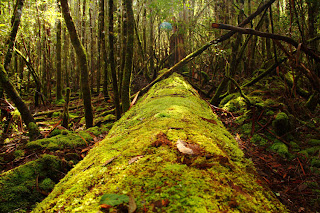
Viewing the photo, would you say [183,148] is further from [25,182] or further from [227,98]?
[227,98]

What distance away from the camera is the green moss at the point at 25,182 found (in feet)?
6.89

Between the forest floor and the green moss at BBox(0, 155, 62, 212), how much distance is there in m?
0.23

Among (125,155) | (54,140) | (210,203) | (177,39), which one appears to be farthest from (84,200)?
(177,39)

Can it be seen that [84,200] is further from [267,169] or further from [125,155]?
[267,169]

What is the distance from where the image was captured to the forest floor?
2.78m

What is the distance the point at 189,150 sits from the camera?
1.59 m

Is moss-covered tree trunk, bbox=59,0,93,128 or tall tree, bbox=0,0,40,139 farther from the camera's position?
moss-covered tree trunk, bbox=59,0,93,128

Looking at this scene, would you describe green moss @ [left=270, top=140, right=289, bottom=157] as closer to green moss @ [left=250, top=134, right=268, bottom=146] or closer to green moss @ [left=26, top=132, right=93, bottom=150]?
green moss @ [left=250, top=134, right=268, bottom=146]

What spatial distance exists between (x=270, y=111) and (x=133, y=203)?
5364 millimetres

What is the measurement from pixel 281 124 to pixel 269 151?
80 centimetres

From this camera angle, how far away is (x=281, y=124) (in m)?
4.58

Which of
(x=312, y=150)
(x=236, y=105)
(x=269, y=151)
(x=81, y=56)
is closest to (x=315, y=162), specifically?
(x=312, y=150)

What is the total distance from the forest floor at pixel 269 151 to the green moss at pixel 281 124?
0.13 meters

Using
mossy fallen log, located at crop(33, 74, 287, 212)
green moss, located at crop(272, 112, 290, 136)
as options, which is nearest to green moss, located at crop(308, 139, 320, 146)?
green moss, located at crop(272, 112, 290, 136)
